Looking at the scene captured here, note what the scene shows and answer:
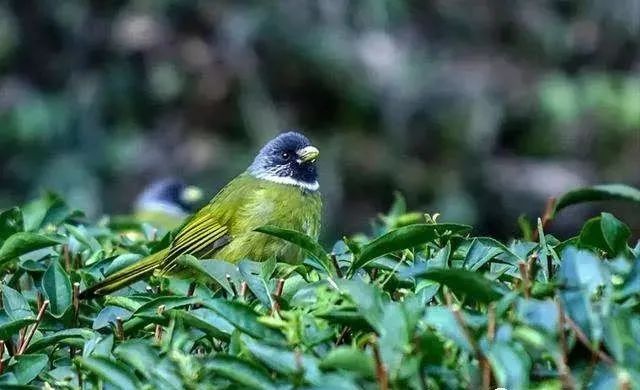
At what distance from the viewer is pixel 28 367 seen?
226 cm

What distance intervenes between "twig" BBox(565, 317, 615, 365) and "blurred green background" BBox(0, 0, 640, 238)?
7333 mm

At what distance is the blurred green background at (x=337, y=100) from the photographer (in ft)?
31.1

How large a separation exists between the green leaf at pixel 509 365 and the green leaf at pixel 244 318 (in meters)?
0.39

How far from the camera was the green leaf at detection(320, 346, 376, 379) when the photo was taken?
1.92 meters

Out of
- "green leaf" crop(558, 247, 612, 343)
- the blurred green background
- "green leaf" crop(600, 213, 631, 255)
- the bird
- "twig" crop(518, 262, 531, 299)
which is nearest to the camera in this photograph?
"green leaf" crop(558, 247, 612, 343)

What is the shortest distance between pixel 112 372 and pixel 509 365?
63cm

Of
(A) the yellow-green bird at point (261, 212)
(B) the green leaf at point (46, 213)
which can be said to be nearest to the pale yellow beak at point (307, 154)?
(A) the yellow-green bird at point (261, 212)

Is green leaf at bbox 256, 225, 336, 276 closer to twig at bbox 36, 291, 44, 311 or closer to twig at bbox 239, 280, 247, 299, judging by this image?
twig at bbox 239, 280, 247, 299

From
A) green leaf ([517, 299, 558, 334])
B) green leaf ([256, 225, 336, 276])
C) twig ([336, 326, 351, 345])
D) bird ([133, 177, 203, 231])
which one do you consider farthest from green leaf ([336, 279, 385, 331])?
bird ([133, 177, 203, 231])

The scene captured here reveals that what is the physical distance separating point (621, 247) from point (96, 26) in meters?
7.93

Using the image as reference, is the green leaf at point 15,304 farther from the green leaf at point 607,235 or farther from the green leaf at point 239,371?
the green leaf at point 607,235

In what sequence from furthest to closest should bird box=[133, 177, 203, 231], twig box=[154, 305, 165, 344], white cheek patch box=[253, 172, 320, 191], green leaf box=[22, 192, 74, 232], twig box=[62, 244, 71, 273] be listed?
bird box=[133, 177, 203, 231], white cheek patch box=[253, 172, 320, 191], green leaf box=[22, 192, 74, 232], twig box=[62, 244, 71, 273], twig box=[154, 305, 165, 344]

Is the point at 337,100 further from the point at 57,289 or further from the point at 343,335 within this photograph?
the point at 343,335

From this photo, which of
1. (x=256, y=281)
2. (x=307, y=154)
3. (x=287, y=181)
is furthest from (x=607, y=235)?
(x=307, y=154)
